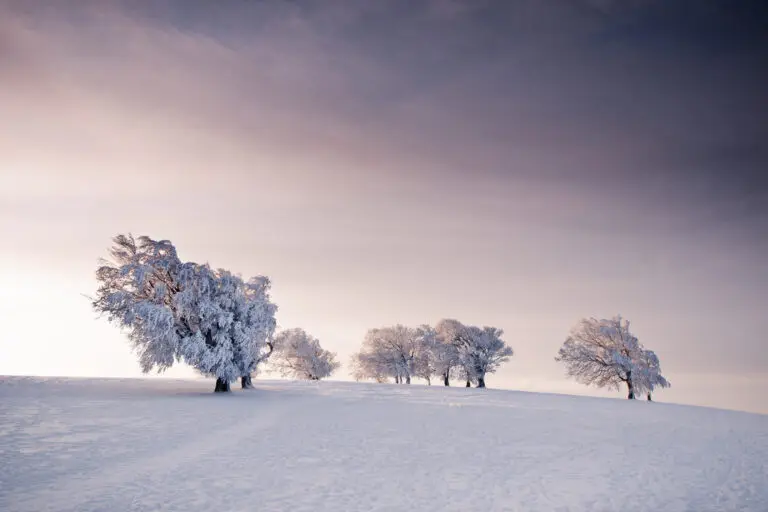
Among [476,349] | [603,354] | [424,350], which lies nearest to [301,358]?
[424,350]

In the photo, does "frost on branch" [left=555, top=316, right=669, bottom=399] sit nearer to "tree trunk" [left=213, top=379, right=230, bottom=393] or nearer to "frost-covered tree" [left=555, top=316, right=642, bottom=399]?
"frost-covered tree" [left=555, top=316, right=642, bottom=399]

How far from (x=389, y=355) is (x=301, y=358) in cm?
1432

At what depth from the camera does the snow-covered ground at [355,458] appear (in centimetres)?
1398

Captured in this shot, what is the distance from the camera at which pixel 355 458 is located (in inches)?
730

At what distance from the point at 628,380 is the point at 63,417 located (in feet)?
185

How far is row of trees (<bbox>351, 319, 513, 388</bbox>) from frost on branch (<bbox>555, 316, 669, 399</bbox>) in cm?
1013

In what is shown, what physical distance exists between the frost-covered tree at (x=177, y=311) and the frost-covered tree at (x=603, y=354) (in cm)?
4032

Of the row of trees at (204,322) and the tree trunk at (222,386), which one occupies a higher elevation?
the row of trees at (204,322)

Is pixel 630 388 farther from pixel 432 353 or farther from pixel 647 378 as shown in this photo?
pixel 432 353

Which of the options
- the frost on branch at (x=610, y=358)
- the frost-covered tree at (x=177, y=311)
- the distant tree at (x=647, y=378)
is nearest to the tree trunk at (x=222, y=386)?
the frost-covered tree at (x=177, y=311)

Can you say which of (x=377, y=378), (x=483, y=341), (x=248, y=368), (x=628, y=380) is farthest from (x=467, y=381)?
(x=248, y=368)

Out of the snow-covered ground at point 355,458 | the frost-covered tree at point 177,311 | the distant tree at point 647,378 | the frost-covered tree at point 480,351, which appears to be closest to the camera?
the snow-covered ground at point 355,458

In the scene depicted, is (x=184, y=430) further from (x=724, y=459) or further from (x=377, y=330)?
(x=377, y=330)

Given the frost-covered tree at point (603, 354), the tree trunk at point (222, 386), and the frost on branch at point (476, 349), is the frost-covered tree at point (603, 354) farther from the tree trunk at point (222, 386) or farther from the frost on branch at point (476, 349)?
the tree trunk at point (222, 386)
